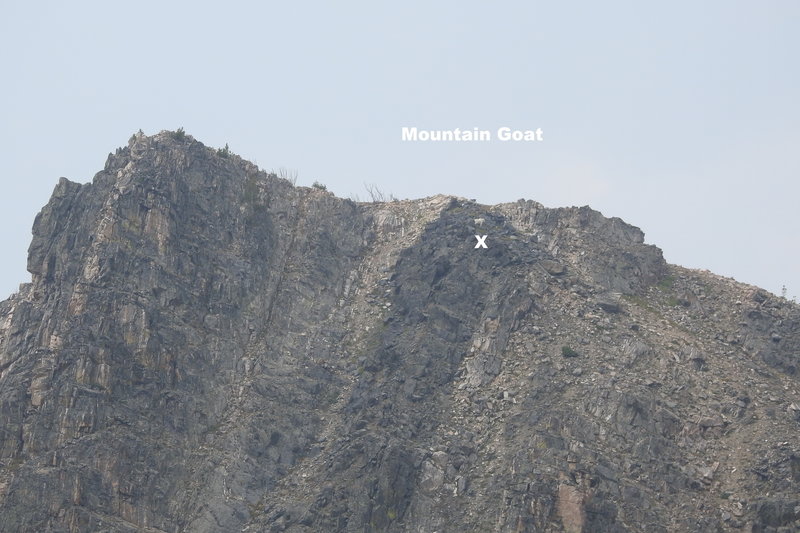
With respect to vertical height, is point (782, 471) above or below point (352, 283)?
below

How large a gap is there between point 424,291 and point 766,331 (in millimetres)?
26928

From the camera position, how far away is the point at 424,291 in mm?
108625

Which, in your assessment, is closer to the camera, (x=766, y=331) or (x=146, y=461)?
(x=146, y=461)

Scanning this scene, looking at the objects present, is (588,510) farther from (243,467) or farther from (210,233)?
(210,233)

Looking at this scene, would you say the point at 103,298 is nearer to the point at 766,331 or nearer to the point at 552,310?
the point at 552,310

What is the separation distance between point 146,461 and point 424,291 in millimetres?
26836

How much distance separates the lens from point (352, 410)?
329ft

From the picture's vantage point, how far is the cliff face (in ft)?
301

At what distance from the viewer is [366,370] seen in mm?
103688

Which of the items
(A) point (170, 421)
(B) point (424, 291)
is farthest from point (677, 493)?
(A) point (170, 421)

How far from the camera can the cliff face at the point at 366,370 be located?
91750 mm

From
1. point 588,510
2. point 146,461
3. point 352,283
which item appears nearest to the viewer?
point 588,510

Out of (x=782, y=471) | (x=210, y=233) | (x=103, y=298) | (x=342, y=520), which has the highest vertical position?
(x=210, y=233)

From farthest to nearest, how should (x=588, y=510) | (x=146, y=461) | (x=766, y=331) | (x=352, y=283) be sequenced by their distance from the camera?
(x=352, y=283) < (x=766, y=331) < (x=146, y=461) < (x=588, y=510)
